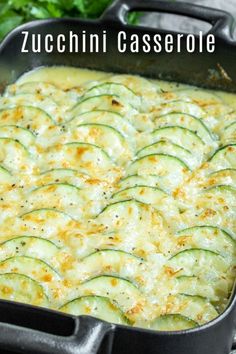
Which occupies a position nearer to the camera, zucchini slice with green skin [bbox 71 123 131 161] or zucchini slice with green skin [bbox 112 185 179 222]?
zucchini slice with green skin [bbox 112 185 179 222]

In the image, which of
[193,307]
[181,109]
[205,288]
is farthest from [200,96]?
[193,307]

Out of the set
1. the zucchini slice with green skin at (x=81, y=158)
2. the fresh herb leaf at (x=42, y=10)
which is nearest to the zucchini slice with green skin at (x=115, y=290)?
the zucchini slice with green skin at (x=81, y=158)

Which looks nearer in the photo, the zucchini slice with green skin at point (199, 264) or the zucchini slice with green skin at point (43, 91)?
the zucchini slice with green skin at point (199, 264)

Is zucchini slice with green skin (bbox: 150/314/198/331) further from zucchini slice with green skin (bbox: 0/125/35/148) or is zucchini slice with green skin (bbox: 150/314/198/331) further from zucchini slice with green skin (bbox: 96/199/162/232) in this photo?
zucchini slice with green skin (bbox: 0/125/35/148)

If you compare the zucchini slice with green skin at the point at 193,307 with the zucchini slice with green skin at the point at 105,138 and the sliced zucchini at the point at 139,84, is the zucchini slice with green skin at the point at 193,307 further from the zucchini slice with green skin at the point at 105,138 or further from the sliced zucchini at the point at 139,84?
the sliced zucchini at the point at 139,84

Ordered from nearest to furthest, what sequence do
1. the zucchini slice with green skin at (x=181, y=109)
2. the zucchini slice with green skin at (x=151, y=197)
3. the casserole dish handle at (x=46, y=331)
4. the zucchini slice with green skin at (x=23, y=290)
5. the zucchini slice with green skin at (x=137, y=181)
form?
the casserole dish handle at (x=46, y=331)
the zucchini slice with green skin at (x=23, y=290)
the zucchini slice with green skin at (x=151, y=197)
the zucchini slice with green skin at (x=137, y=181)
the zucchini slice with green skin at (x=181, y=109)

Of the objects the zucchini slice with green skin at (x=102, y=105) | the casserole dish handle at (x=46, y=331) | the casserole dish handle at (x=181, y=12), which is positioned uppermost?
the casserole dish handle at (x=181, y=12)

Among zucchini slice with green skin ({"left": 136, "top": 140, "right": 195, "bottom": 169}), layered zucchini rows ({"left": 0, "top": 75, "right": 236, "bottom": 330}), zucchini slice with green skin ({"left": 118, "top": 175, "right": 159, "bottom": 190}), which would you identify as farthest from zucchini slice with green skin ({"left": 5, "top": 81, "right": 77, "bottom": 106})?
zucchini slice with green skin ({"left": 118, "top": 175, "right": 159, "bottom": 190})
